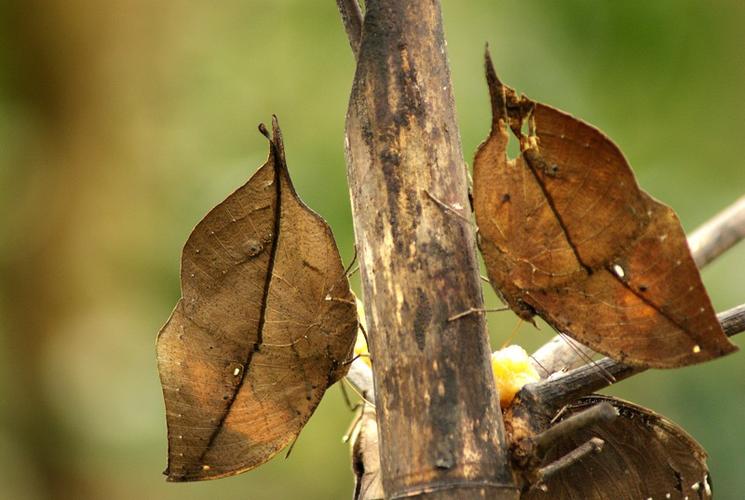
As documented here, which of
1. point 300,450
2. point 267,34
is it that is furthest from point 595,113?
point 300,450

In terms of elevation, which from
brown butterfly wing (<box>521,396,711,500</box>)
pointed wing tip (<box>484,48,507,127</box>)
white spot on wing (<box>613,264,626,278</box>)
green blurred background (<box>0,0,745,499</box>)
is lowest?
brown butterfly wing (<box>521,396,711,500</box>)

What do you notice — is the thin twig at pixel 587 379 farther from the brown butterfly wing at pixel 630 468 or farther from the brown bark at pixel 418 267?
the brown butterfly wing at pixel 630 468

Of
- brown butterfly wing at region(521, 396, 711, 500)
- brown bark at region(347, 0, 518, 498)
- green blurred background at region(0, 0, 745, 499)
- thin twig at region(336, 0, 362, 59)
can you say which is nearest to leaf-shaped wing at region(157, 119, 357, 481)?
brown bark at region(347, 0, 518, 498)

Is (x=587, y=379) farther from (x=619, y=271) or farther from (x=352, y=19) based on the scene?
(x=352, y=19)

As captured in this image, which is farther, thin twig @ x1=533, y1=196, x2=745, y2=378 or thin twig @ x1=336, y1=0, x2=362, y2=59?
thin twig @ x1=533, y1=196, x2=745, y2=378

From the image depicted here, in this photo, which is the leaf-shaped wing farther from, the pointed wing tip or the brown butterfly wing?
the brown butterfly wing

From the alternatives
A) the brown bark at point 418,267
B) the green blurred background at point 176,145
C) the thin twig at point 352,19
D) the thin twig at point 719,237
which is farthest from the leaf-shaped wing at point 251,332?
the green blurred background at point 176,145
